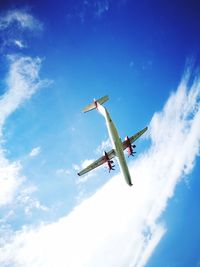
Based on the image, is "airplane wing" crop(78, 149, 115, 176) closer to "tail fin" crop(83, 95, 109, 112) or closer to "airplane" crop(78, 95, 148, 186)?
"airplane" crop(78, 95, 148, 186)

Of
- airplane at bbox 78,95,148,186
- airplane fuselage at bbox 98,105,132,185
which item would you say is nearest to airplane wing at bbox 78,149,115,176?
airplane at bbox 78,95,148,186

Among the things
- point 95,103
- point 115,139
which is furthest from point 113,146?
point 95,103

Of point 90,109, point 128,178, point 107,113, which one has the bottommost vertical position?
point 128,178

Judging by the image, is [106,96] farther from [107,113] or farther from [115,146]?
[115,146]

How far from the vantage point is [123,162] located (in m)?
58.7

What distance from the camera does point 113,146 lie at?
55.6 meters

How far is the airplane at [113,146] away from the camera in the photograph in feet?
176

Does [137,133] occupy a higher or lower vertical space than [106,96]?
lower

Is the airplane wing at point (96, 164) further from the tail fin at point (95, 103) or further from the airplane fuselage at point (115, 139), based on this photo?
the tail fin at point (95, 103)

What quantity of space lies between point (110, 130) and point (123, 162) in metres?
8.63

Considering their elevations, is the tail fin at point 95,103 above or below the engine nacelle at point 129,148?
above

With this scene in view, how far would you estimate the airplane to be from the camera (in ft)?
176

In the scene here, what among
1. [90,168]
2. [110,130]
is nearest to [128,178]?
[90,168]

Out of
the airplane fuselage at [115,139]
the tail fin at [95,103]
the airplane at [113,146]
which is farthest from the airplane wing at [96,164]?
the tail fin at [95,103]
